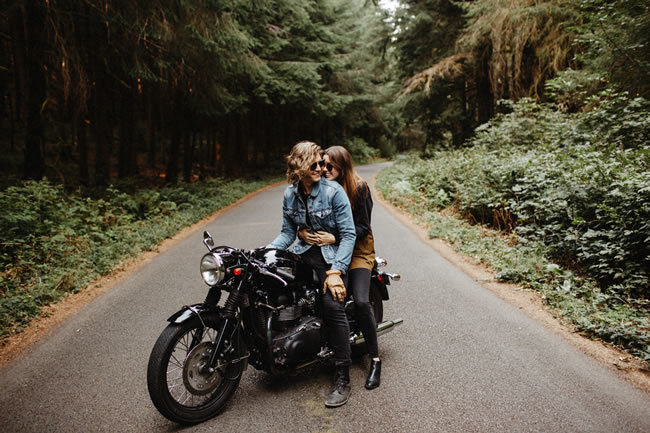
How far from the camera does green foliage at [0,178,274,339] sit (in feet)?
16.2

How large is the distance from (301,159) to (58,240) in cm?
604

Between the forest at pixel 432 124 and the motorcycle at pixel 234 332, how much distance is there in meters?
2.96

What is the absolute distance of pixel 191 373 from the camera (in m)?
2.64

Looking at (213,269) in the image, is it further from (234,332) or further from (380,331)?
(380,331)

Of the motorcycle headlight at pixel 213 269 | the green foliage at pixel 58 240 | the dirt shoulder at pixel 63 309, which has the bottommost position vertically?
the dirt shoulder at pixel 63 309

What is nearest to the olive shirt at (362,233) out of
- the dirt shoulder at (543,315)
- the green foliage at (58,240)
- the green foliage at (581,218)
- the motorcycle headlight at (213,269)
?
the motorcycle headlight at (213,269)

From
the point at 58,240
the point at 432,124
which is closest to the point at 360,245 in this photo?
the point at 58,240

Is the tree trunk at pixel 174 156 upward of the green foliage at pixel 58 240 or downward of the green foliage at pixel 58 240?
upward

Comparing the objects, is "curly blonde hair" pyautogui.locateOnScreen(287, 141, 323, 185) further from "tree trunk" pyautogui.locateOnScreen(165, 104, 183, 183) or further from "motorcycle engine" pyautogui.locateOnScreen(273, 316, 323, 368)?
"tree trunk" pyautogui.locateOnScreen(165, 104, 183, 183)

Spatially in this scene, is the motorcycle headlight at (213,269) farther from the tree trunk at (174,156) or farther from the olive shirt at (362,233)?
the tree trunk at (174,156)

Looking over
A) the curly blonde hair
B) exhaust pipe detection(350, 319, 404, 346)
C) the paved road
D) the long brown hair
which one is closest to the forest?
the paved road

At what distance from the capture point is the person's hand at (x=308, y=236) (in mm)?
3012

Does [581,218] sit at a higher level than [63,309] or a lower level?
higher

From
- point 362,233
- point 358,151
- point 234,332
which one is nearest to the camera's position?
point 234,332
